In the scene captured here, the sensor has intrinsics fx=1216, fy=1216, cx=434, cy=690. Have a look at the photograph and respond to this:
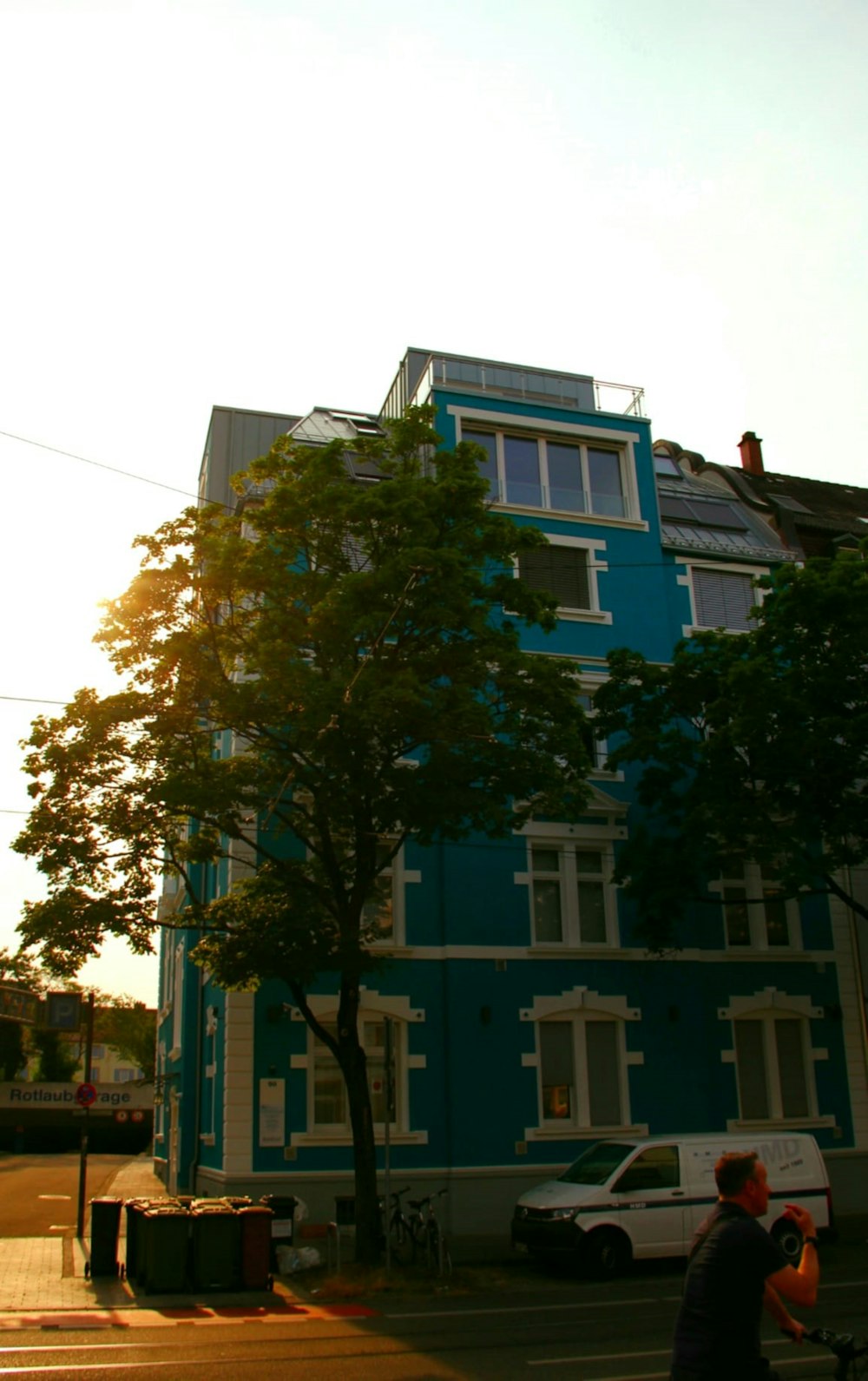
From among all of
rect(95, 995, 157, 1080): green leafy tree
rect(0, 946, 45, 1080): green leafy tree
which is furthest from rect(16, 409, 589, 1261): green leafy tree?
rect(95, 995, 157, 1080): green leafy tree

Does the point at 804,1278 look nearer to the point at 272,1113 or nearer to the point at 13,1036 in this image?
the point at 272,1113

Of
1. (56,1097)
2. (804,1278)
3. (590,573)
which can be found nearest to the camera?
(804,1278)

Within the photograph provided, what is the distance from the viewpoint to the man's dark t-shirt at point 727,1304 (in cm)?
505

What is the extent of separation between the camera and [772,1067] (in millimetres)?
25094

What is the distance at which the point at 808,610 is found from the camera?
21.8 metres

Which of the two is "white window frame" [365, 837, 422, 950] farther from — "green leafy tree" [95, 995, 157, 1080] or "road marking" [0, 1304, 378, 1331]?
"green leafy tree" [95, 995, 157, 1080]

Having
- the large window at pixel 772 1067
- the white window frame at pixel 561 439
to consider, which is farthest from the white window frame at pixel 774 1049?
the white window frame at pixel 561 439

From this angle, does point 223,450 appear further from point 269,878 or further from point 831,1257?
point 831,1257

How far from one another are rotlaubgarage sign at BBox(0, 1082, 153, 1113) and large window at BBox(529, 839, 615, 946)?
3655 centimetres

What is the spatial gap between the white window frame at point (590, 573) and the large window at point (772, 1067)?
29.4 ft

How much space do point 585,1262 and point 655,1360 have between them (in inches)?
233

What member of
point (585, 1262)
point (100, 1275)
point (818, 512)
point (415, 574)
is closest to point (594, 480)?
point (818, 512)

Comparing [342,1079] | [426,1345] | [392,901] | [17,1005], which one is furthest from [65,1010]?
[17,1005]

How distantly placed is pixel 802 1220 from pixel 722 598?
24.4 meters
